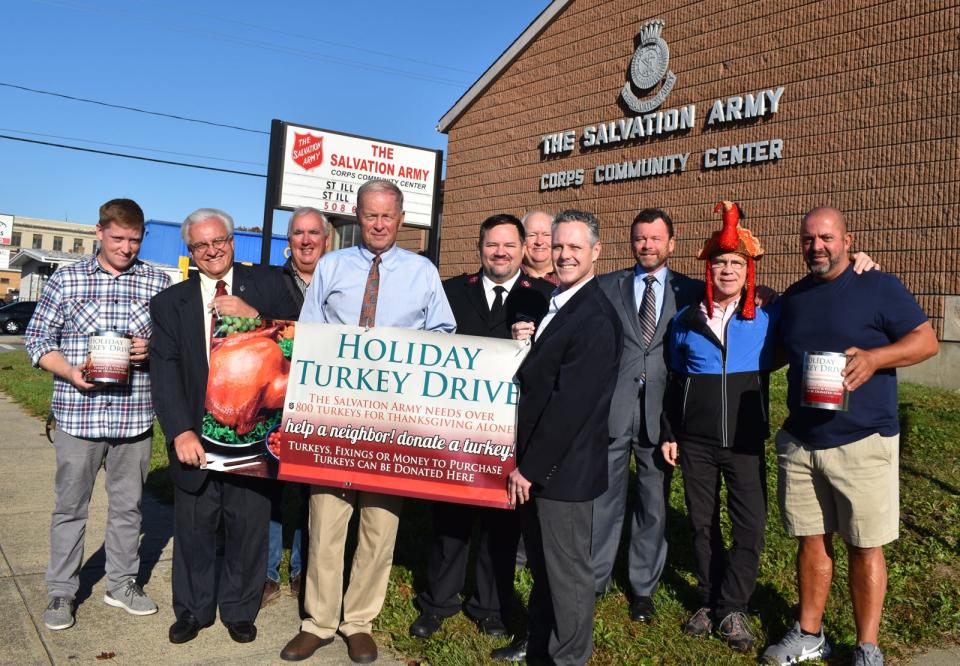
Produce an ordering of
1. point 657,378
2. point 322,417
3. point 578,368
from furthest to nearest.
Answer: point 657,378
point 322,417
point 578,368

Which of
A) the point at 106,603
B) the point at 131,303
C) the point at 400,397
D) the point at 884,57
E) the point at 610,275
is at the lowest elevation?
the point at 106,603

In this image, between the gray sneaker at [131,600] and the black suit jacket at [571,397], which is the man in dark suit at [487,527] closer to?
the black suit jacket at [571,397]

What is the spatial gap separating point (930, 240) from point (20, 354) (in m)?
23.9

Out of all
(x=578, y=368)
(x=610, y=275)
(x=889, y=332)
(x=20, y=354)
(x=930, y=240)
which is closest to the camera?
(x=578, y=368)

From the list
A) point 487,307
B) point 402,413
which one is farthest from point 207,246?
point 487,307

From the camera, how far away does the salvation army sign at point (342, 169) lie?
1206 centimetres

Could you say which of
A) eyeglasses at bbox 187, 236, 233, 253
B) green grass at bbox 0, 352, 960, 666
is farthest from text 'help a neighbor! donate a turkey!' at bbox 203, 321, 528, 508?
green grass at bbox 0, 352, 960, 666

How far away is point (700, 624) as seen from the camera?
14.1 ft

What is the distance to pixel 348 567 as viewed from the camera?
526 cm

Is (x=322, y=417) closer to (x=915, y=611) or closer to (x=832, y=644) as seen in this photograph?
(x=832, y=644)

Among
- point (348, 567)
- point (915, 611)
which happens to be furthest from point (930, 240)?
point (348, 567)

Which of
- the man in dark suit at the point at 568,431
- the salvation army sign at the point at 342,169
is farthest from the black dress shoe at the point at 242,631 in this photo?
the salvation army sign at the point at 342,169

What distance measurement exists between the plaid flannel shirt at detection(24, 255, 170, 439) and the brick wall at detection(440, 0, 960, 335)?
10694 mm

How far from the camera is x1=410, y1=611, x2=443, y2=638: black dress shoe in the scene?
4.20m
